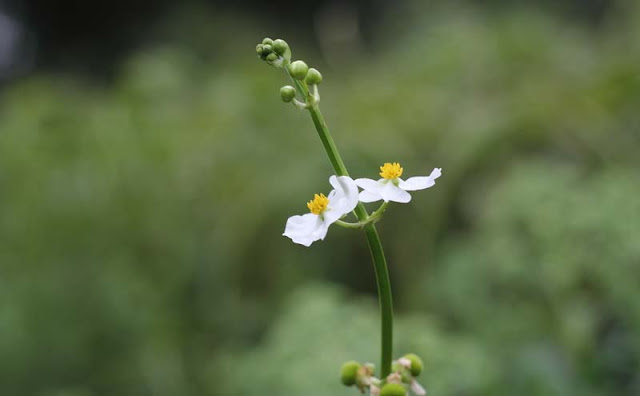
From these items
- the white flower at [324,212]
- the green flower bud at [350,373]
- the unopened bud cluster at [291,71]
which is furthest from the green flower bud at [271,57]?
the green flower bud at [350,373]

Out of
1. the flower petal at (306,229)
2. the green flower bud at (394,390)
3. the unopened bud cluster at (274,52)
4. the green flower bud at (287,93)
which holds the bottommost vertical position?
the green flower bud at (394,390)

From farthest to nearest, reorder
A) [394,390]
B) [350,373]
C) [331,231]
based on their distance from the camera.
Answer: [331,231] < [350,373] < [394,390]

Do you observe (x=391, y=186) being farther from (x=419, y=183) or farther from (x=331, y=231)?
(x=331, y=231)

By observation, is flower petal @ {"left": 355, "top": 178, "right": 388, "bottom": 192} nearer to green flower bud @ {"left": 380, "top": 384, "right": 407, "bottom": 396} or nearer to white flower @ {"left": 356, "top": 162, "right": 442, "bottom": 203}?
white flower @ {"left": 356, "top": 162, "right": 442, "bottom": 203}

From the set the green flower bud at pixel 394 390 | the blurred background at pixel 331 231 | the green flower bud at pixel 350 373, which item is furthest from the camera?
the blurred background at pixel 331 231

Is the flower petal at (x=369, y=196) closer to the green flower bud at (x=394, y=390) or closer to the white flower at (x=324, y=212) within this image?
the white flower at (x=324, y=212)

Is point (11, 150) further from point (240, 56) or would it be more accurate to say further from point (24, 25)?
point (24, 25)

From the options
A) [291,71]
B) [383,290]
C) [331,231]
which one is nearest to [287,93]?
[291,71]
